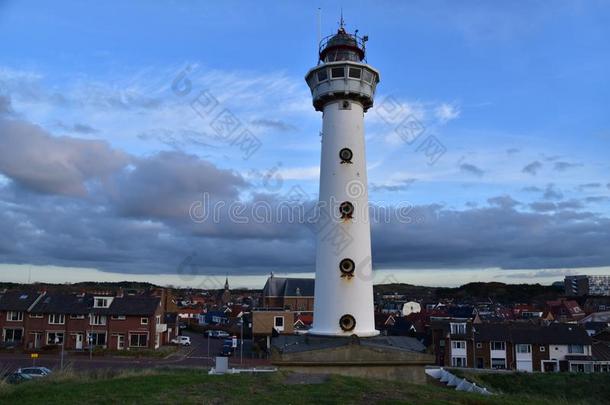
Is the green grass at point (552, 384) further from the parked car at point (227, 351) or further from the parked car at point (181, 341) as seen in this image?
the parked car at point (181, 341)

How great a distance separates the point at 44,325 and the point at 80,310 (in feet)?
13.6

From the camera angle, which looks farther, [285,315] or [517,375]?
[285,315]

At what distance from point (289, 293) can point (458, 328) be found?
116ft

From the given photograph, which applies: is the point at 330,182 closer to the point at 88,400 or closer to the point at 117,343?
the point at 88,400

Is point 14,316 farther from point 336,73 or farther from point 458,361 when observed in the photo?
point 458,361

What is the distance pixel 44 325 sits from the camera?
5262cm

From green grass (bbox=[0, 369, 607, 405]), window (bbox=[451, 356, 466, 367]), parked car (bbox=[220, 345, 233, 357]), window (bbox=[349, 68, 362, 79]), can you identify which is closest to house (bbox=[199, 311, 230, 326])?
parked car (bbox=[220, 345, 233, 357])

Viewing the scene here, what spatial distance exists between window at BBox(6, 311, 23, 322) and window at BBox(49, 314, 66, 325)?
3.65m

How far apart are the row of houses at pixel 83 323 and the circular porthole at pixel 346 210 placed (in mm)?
34806

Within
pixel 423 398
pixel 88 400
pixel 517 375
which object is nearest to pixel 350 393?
pixel 423 398

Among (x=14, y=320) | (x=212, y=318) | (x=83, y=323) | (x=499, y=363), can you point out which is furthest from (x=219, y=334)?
(x=499, y=363)

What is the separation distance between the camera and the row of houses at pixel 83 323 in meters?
51.9

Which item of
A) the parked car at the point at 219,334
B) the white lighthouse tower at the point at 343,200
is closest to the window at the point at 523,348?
the white lighthouse tower at the point at 343,200

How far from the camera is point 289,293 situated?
85.4m
